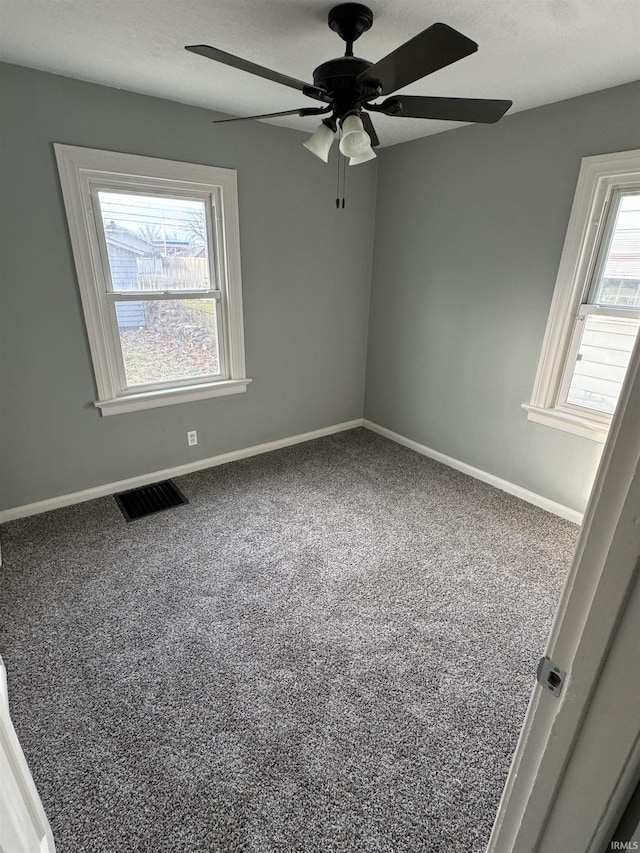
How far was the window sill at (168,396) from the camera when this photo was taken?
2717mm

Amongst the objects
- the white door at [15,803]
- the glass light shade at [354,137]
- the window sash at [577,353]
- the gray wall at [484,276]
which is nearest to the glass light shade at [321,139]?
the glass light shade at [354,137]

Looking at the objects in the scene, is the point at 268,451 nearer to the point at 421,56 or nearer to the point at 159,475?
the point at 159,475

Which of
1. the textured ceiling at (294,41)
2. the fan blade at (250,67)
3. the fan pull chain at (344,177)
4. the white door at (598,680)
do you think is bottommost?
the white door at (598,680)

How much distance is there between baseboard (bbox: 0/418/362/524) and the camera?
2.62 meters

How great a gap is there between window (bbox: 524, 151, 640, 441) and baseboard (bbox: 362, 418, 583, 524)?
20.9 inches

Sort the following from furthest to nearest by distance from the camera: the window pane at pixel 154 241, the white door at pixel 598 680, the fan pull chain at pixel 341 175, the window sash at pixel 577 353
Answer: the fan pull chain at pixel 341 175, the window pane at pixel 154 241, the window sash at pixel 577 353, the white door at pixel 598 680

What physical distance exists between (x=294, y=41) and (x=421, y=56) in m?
0.92

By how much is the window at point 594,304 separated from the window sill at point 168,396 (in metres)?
2.15

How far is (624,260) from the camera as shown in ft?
7.47

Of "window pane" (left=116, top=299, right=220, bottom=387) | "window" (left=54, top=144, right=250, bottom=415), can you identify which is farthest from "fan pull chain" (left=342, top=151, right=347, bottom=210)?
"window pane" (left=116, top=299, right=220, bottom=387)

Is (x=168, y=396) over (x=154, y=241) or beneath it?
beneath

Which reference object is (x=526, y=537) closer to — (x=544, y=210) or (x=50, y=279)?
(x=544, y=210)

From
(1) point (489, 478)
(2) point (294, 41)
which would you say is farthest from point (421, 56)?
(1) point (489, 478)

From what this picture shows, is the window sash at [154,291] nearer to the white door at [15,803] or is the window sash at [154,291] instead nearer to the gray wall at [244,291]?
the gray wall at [244,291]
